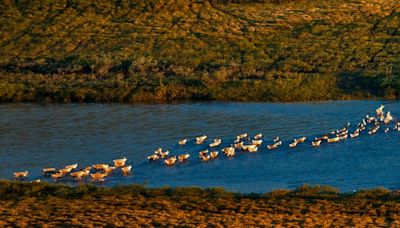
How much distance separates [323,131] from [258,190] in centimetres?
1058

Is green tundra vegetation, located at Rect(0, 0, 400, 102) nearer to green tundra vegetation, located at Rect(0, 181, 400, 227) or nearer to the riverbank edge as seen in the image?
the riverbank edge

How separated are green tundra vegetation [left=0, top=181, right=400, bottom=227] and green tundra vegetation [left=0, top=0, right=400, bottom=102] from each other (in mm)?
20911

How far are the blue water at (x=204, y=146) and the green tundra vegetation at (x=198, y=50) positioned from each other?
2.37m

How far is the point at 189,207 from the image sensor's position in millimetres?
25062

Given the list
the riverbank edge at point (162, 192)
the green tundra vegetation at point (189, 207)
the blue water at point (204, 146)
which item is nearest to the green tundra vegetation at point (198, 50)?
the blue water at point (204, 146)

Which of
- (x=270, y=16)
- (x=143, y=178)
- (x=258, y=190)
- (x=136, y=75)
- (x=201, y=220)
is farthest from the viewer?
(x=270, y=16)

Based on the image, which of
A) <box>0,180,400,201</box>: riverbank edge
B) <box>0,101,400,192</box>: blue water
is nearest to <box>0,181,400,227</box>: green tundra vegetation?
<box>0,180,400,201</box>: riverbank edge

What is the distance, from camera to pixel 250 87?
4825 cm

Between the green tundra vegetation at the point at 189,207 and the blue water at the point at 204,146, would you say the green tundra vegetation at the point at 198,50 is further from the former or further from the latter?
the green tundra vegetation at the point at 189,207

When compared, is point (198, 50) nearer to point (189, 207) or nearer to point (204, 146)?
point (204, 146)

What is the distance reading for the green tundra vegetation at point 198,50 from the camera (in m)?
48.5

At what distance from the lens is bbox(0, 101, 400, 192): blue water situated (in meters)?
29.3

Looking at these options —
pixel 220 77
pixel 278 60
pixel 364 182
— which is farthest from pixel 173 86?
pixel 364 182

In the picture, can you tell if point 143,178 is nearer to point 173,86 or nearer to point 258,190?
point 258,190
